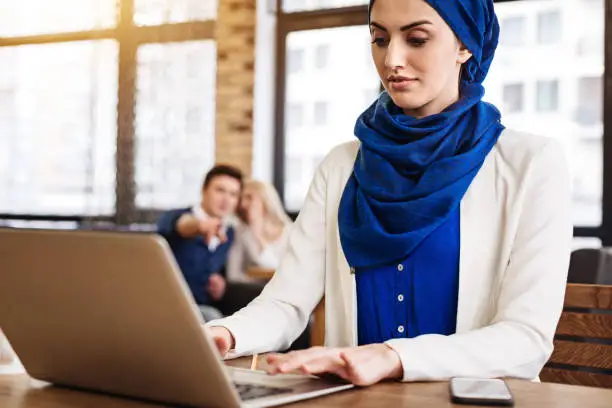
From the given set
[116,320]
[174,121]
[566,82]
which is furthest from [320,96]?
[116,320]

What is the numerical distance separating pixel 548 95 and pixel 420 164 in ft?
13.3

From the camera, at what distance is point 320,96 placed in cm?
625

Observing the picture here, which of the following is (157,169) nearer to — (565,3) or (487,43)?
(565,3)

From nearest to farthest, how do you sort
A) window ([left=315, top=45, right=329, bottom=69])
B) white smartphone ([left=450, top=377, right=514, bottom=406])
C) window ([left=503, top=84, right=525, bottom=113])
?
white smartphone ([left=450, top=377, right=514, bottom=406])
window ([left=503, top=84, right=525, bottom=113])
window ([left=315, top=45, right=329, bottom=69])

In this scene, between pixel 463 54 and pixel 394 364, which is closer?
pixel 394 364

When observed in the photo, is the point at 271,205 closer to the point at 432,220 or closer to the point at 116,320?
the point at 432,220

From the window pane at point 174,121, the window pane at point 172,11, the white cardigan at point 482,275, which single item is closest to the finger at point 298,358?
the white cardigan at point 482,275

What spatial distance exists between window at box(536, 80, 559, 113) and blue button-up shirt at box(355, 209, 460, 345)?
404 cm

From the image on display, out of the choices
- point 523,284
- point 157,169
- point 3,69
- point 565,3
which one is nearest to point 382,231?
point 523,284

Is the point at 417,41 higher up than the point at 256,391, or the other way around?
the point at 417,41

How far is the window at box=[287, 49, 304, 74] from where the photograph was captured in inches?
249

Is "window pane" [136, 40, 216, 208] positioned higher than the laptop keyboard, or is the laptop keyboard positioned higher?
"window pane" [136, 40, 216, 208]

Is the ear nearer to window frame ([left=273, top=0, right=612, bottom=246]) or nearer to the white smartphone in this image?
the white smartphone

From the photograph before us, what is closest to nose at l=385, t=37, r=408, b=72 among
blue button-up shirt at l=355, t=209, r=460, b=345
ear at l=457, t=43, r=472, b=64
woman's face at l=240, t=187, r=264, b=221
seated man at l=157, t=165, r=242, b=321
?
ear at l=457, t=43, r=472, b=64
